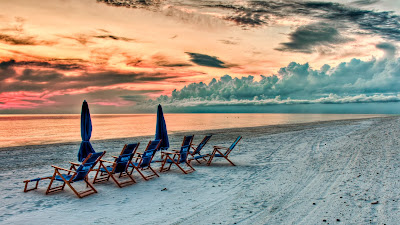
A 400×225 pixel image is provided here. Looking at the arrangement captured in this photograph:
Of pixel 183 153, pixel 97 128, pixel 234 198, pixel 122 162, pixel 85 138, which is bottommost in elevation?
pixel 97 128

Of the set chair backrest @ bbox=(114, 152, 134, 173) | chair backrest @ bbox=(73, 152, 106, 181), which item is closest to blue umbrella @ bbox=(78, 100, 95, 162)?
chair backrest @ bbox=(114, 152, 134, 173)

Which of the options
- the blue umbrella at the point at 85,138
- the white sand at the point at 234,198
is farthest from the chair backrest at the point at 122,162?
the blue umbrella at the point at 85,138

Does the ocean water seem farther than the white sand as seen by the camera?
Yes

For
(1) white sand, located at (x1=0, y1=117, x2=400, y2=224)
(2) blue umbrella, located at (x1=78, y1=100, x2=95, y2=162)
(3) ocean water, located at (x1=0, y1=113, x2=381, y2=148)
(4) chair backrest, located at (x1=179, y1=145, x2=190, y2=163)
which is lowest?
(3) ocean water, located at (x1=0, y1=113, x2=381, y2=148)

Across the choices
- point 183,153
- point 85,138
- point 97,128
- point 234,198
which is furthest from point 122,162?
point 97,128

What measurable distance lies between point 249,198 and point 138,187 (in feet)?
8.51

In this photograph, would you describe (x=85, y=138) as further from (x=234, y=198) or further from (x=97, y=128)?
(x=97, y=128)

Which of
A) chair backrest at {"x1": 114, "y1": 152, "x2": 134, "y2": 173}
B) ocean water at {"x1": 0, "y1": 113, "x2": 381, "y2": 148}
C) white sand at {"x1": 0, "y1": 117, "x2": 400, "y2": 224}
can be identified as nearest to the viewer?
white sand at {"x1": 0, "y1": 117, "x2": 400, "y2": 224}

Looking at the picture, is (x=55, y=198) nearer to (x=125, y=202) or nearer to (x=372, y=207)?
(x=125, y=202)

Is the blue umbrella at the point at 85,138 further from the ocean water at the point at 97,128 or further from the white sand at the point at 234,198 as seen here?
the ocean water at the point at 97,128

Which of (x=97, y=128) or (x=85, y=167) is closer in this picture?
(x=85, y=167)

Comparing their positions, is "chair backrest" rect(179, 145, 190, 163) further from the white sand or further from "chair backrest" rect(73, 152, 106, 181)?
"chair backrest" rect(73, 152, 106, 181)

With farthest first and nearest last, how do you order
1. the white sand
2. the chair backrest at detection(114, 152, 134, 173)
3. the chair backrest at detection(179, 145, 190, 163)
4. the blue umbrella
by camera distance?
the chair backrest at detection(179, 145, 190, 163) → the blue umbrella → the chair backrest at detection(114, 152, 134, 173) → the white sand

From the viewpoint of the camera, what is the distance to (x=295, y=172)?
297 inches
